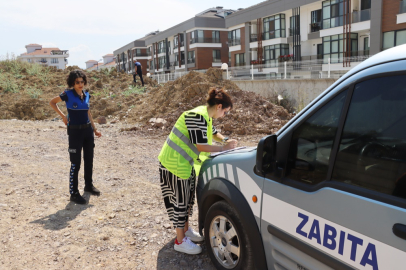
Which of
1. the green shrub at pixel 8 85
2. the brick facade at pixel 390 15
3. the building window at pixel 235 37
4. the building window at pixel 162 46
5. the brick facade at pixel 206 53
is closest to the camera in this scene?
the green shrub at pixel 8 85

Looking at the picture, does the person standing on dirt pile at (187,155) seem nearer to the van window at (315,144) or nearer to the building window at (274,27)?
the van window at (315,144)

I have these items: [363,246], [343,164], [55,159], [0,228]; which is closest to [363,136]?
[343,164]

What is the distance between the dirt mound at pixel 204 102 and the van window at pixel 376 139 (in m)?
9.68

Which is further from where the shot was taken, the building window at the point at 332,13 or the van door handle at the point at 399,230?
the building window at the point at 332,13

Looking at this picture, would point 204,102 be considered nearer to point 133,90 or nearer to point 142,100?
point 142,100

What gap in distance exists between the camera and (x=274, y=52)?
114 ft

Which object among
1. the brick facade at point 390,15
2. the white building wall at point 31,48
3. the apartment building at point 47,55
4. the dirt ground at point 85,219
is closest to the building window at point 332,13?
the brick facade at point 390,15

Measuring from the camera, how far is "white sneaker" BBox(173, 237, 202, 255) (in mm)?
3625

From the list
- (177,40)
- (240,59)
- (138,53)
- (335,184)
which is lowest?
(335,184)

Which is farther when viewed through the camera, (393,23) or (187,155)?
(393,23)

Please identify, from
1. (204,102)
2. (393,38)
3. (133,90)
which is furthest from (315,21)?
(204,102)

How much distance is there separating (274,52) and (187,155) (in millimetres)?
33253

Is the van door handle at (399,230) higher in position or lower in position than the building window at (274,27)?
lower

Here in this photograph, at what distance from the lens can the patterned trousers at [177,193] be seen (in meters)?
3.52
